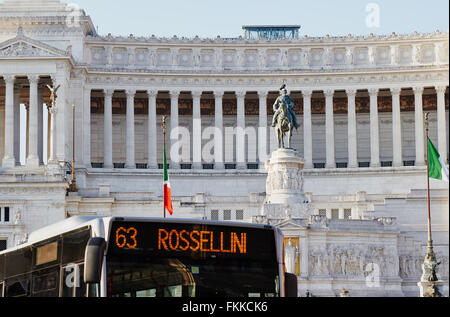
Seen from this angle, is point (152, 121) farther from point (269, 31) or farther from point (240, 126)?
point (269, 31)

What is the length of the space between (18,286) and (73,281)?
14.5 ft

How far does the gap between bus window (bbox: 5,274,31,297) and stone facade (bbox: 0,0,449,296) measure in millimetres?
54189

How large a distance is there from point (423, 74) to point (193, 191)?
23.9 m

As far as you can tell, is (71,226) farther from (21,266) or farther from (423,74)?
(423,74)

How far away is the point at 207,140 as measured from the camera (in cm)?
9681

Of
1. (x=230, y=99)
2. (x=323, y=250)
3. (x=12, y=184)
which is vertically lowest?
(x=323, y=250)

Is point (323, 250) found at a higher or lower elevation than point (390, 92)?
lower

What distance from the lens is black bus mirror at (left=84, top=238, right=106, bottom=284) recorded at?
19.1 meters

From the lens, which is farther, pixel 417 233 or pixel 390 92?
pixel 390 92

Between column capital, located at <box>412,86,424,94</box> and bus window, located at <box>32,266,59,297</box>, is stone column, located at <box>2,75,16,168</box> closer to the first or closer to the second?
column capital, located at <box>412,86,424,94</box>

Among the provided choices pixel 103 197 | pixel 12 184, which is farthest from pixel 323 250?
pixel 12 184

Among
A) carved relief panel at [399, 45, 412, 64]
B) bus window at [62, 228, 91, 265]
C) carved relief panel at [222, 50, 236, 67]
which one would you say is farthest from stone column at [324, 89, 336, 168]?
bus window at [62, 228, 91, 265]
